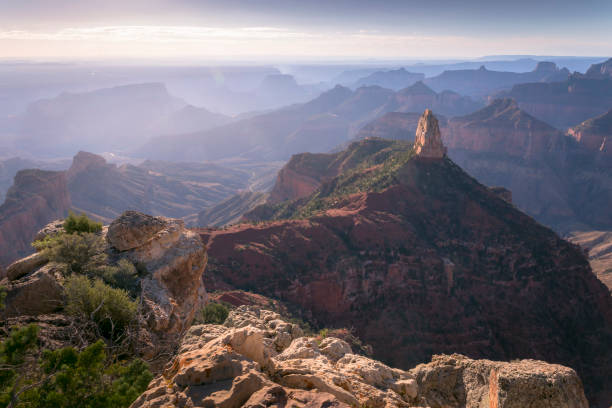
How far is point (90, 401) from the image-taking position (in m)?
5.89

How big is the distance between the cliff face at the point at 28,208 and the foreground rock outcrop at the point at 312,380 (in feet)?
263

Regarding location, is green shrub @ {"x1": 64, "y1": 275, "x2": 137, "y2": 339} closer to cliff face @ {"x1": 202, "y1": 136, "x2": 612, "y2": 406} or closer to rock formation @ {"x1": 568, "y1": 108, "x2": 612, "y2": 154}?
cliff face @ {"x1": 202, "y1": 136, "x2": 612, "y2": 406}

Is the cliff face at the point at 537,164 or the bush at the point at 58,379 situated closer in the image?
the bush at the point at 58,379

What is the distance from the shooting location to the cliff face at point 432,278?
109 feet

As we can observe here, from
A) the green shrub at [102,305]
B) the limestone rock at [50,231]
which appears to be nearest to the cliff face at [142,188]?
the limestone rock at [50,231]

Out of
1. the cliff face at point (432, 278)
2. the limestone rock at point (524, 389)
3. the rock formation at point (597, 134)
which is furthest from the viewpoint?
the rock formation at point (597, 134)

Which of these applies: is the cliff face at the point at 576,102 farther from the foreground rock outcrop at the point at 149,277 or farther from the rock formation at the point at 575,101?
the foreground rock outcrop at the point at 149,277

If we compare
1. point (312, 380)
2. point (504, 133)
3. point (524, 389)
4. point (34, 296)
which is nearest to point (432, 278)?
point (524, 389)

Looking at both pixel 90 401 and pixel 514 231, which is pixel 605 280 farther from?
pixel 90 401

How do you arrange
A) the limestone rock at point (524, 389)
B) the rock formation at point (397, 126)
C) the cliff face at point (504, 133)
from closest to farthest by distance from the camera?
1. the limestone rock at point (524, 389)
2. the cliff face at point (504, 133)
3. the rock formation at point (397, 126)

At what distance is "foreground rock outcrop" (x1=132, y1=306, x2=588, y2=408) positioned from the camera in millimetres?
6043

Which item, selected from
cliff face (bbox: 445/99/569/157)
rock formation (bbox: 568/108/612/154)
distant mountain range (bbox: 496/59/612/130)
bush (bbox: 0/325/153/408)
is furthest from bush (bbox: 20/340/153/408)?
distant mountain range (bbox: 496/59/612/130)

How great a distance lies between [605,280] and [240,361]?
76.0 metres

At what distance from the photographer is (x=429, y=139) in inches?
2008
